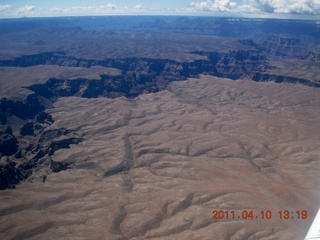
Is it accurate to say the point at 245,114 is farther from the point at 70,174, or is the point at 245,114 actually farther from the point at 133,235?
the point at 133,235

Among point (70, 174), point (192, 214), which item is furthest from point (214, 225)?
point (70, 174)
